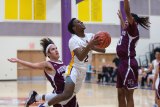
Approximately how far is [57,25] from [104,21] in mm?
3558

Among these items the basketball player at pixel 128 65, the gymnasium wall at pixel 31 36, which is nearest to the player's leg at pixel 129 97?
the basketball player at pixel 128 65

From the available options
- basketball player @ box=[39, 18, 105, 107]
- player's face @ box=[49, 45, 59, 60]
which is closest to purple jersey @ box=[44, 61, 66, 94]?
player's face @ box=[49, 45, 59, 60]

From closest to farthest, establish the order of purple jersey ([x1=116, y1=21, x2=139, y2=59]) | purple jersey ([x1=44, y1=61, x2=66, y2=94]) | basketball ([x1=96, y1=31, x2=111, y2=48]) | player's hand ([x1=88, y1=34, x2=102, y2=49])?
player's hand ([x1=88, y1=34, x2=102, y2=49]) < basketball ([x1=96, y1=31, x2=111, y2=48]) < purple jersey ([x1=116, y1=21, x2=139, y2=59]) < purple jersey ([x1=44, y1=61, x2=66, y2=94])

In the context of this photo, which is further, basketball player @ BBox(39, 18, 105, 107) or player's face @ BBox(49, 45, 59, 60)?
player's face @ BBox(49, 45, 59, 60)

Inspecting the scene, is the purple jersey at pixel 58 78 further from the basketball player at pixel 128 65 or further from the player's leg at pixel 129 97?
the player's leg at pixel 129 97

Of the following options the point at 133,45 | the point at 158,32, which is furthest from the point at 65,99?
the point at 158,32

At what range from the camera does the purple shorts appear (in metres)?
5.09

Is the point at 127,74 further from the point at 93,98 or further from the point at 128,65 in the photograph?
the point at 93,98

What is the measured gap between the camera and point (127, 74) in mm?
5105

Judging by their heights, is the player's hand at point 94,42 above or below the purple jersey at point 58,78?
above

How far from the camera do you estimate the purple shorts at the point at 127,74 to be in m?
5.09

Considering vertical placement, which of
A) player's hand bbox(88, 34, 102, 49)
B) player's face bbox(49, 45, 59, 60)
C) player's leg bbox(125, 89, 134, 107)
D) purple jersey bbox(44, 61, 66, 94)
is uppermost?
player's hand bbox(88, 34, 102, 49)

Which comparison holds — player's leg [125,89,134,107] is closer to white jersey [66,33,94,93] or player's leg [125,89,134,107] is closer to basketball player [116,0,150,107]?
basketball player [116,0,150,107]

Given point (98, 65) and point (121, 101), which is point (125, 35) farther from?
point (98, 65)
